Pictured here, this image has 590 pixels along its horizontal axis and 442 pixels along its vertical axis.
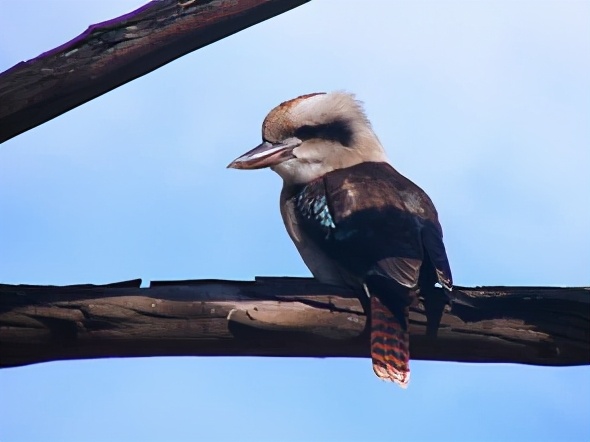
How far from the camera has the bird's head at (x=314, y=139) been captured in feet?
9.57

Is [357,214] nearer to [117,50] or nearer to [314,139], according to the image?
[314,139]

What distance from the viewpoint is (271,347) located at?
2217 millimetres

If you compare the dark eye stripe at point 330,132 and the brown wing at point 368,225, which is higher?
the dark eye stripe at point 330,132

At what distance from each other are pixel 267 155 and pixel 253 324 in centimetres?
80

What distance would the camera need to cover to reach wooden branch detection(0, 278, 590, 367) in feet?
7.22

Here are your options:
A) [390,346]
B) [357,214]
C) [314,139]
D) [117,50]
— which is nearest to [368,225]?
[357,214]

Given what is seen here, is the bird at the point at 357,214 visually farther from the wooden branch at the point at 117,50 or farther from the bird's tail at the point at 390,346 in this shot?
the wooden branch at the point at 117,50

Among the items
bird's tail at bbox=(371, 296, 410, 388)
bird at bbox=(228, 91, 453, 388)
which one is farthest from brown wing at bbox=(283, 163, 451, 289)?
bird's tail at bbox=(371, 296, 410, 388)

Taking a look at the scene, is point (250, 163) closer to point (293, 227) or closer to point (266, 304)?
point (293, 227)

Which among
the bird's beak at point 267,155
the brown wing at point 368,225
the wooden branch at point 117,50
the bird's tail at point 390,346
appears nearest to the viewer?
the bird's tail at point 390,346

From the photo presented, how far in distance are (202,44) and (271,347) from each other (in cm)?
94

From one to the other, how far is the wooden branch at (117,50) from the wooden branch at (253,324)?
647 mm

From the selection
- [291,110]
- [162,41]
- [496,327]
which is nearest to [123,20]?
[162,41]

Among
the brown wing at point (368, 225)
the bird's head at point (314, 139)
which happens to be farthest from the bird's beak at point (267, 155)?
the brown wing at point (368, 225)
